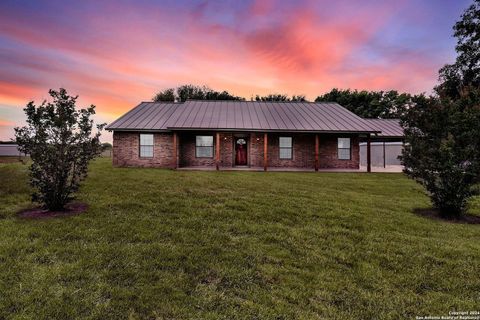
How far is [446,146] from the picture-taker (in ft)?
22.9

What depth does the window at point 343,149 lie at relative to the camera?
20156mm

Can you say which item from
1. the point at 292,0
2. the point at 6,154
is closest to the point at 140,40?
the point at 292,0

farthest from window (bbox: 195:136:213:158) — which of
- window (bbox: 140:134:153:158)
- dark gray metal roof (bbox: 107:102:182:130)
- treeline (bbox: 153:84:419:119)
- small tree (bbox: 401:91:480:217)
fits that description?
treeline (bbox: 153:84:419:119)

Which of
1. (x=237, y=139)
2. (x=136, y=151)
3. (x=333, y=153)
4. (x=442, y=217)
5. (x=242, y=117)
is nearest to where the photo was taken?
(x=442, y=217)

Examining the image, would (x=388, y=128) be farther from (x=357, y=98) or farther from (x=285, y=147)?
(x=357, y=98)

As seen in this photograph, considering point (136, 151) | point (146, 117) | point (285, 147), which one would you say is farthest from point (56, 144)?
point (285, 147)

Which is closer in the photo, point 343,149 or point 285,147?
point 285,147

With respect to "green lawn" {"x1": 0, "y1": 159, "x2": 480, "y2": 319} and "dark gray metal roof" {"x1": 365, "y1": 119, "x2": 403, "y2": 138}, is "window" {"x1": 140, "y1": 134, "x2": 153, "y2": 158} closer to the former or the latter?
"green lawn" {"x1": 0, "y1": 159, "x2": 480, "y2": 319}

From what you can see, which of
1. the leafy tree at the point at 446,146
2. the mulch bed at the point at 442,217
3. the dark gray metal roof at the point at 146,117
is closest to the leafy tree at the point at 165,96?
the dark gray metal roof at the point at 146,117

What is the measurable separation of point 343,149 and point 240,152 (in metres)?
7.53

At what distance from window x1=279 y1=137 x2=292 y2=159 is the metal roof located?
1.22 metres

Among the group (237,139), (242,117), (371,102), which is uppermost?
(371,102)

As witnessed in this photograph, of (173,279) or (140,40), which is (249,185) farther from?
(140,40)

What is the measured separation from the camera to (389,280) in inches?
147
